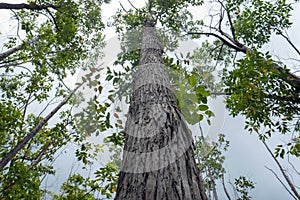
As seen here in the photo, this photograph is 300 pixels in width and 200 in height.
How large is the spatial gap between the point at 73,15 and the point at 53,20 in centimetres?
52

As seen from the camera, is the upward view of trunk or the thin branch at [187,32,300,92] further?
the thin branch at [187,32,300,92]

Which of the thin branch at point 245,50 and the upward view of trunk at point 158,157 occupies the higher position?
the thin branch at point 245,50

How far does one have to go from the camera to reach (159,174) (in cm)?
88

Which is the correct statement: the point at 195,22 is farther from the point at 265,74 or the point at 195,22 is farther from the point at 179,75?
the point at 179,75

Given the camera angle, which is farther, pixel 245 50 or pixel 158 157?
pixel 245 50

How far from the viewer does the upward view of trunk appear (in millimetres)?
823

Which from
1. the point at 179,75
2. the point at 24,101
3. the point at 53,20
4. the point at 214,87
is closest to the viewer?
the point at 179,75

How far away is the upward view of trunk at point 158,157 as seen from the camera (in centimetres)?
82

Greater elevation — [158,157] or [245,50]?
[245,50]

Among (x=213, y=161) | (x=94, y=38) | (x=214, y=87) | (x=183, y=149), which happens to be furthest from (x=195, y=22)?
(x=183, y=149)

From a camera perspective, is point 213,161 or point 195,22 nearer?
point 195,22

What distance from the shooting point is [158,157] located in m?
0.98

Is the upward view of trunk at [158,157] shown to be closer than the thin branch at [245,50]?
Yes

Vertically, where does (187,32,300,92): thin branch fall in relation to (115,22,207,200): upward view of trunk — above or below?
above
